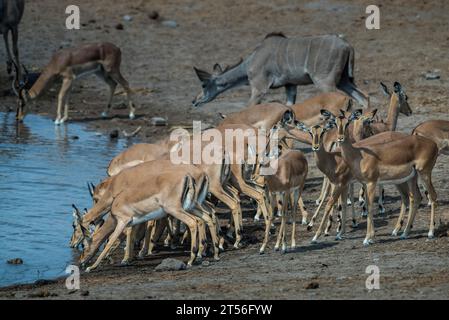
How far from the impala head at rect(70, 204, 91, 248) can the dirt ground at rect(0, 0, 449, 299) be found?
40 centimetres

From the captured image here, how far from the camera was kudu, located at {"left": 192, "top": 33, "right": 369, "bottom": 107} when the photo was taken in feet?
57.0

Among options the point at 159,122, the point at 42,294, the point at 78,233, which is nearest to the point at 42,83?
the point at 159,122

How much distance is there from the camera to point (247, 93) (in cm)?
2000

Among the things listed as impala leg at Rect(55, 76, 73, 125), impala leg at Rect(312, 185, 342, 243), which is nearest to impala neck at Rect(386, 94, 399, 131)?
impala leg at Rect(312, 185, 342, 243)

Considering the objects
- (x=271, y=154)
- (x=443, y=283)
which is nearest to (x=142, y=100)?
(x=271, y=154)

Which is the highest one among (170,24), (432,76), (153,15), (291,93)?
(153,15)

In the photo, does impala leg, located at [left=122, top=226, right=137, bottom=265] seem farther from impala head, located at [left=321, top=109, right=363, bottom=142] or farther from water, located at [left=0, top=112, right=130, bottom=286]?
impala head, located at [left=321, top=109, right=363, bottom=142]

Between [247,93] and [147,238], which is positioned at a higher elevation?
[247,93]

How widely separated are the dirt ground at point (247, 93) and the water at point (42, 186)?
2.07 feet

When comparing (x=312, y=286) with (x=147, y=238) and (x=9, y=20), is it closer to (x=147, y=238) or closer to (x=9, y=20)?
(x=147, y=238)

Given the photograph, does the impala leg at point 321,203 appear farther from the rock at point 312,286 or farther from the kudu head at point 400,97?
the rock at point 312,286

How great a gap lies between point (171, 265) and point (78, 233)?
56.6 inches

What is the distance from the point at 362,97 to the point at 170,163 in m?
6.29

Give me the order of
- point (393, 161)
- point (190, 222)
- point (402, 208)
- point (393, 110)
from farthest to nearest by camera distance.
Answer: point (393, 110)
point (402, 208)
point (393, 161)
point (190, 222)
